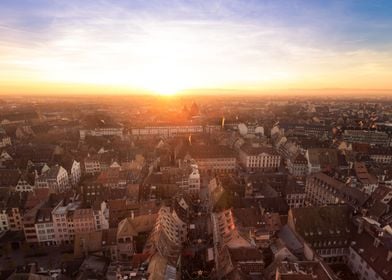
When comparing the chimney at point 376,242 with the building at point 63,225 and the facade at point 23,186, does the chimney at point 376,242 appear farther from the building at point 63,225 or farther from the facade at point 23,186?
the facade at point 23,186

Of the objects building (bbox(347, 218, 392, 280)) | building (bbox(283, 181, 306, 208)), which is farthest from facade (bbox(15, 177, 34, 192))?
building (bbox(347, 218, 392, 280))

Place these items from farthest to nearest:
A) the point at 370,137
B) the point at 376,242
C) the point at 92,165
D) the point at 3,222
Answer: the point at 370,137 < the point at 92,165 < the point at 3,222 < the point at 376,242

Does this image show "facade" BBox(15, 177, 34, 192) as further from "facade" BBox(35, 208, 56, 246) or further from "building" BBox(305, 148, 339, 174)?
"building" BBox(305, 148, 339, 174)

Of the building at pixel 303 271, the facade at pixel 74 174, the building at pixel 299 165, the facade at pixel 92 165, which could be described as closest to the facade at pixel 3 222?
the facade at pixel 74 174

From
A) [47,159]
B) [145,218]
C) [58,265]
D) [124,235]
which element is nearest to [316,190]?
[145,218]

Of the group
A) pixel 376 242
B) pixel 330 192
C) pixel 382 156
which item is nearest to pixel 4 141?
pixel 330 192

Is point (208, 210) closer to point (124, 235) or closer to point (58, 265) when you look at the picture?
point (124, 235)

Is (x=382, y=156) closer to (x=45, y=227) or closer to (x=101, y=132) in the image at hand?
(x=45, y=227)
